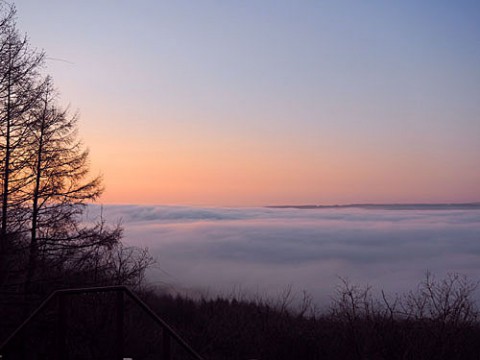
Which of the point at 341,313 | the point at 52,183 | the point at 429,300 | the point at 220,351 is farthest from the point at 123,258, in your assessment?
the point at 220,351

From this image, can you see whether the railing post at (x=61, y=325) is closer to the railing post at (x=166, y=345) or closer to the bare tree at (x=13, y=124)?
the railing post at (x=166, y=345)

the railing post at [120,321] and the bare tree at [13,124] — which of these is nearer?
the railing post at [120,321]

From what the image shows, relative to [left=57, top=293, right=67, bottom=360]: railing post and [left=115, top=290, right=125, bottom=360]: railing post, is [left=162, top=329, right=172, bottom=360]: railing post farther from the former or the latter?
[left=57, top=293, right=67, bottom=360]: railing post

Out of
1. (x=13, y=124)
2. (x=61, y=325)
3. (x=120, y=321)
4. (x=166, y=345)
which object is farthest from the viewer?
(x=13, y=124)

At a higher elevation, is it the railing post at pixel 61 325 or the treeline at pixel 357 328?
the railing post at pixel 61 325

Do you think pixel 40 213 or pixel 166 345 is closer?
pixel 166 345

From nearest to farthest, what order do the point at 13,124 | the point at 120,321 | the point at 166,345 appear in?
the point at 120,321
the point at 166,345
the point at 13,124

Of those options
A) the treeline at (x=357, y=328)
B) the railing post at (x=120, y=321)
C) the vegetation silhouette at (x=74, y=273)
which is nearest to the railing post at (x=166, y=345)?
the railing post at (x=120, y=321)

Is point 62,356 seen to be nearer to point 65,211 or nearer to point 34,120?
point 34,120

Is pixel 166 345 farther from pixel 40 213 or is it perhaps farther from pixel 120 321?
pixel 40 213

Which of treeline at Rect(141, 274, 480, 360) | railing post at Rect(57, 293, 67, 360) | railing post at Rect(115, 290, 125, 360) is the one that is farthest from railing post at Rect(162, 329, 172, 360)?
treeline at Rect(141, 274, 480, 360)

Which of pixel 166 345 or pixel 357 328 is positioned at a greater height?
pixel 166 345

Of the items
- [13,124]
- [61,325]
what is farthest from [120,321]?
[13,124]

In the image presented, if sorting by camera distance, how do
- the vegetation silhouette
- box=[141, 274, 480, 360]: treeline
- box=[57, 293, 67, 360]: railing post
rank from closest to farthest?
box=[57, 293, 67, 360]: railing post < the vegetation silhouette < box=[141, 274, 480, 360]: treeline
